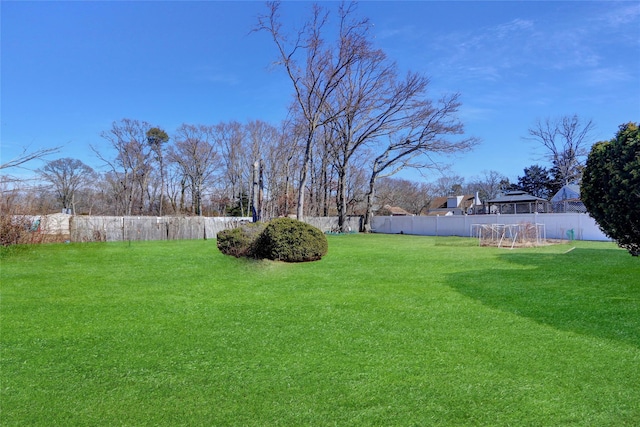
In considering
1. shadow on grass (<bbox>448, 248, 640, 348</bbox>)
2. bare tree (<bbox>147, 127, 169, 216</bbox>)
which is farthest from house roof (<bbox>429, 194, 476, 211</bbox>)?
shadow on grass (<bbox>448, 248, 640, 348</bbox>)

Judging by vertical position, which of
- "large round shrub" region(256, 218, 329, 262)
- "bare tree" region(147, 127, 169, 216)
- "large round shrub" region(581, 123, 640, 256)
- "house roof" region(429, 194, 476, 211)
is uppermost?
"bare tree" region(147, 127, 169, 216)

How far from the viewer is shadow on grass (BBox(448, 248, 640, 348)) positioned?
175 inches

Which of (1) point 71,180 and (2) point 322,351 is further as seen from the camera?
(1) point 71,180

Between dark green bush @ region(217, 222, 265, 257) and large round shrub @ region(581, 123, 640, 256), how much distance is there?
8.05 meters

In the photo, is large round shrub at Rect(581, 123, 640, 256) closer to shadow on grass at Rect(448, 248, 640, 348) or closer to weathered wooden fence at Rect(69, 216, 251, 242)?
shadow on grass at Rect(448, 248, 640, 348)

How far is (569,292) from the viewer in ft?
19.8

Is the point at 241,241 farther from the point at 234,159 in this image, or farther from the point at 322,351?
the point at 234,159

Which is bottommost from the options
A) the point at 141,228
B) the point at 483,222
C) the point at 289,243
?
the point at 289,243

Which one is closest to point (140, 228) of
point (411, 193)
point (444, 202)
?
point (411, 193)

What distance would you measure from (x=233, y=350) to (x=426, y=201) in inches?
1884

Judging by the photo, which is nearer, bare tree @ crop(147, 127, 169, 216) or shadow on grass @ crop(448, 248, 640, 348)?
shadow on grass @ crop(448, 248, 640, 348)

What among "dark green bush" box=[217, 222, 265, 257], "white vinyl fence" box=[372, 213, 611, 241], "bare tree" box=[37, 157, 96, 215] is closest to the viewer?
"dark green bush" box=[217, 222, 265, 257]

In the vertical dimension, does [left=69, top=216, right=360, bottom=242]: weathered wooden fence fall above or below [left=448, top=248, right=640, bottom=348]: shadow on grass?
above

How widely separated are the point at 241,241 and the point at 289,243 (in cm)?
170
